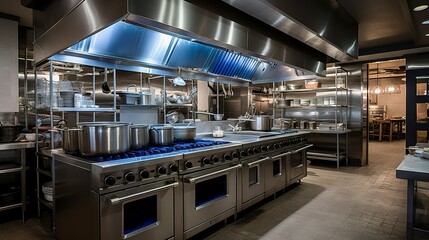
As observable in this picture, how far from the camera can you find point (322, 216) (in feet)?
9.84

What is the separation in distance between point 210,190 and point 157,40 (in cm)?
174

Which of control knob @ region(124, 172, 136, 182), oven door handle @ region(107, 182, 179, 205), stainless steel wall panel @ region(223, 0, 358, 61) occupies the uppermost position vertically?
stainless steel wall panel @ region(223, 0, 358, 61)

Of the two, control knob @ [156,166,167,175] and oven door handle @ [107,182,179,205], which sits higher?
control knob @ [156,166,167,175]

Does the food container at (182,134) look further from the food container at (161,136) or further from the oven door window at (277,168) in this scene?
the oven door window at (277,168)

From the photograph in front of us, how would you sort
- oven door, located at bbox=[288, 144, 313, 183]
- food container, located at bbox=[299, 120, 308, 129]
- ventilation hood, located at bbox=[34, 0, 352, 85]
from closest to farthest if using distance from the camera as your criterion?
ventilation hood, located at bbox=[34, 0, 352, 85] < oven door, located at bbox=[288, 144, 313, 183] < food container, located at bbox=[299, 120, 308, 129]

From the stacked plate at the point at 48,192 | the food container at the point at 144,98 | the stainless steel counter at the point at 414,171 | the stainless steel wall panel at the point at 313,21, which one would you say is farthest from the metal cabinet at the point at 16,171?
the stainless steel counter at the point at 414,171

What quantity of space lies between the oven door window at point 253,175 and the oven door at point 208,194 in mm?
345

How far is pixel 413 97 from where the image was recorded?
5.21 m

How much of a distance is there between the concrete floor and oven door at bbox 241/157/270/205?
22 cm

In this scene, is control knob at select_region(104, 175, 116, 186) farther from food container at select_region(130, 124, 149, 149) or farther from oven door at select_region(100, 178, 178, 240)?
food container at select_region(130, 124, 149, 149)

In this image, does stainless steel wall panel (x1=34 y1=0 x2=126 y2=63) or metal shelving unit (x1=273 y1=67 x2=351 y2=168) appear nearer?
stainless steel wall panel (x1=34 y1=0 x2=126 y2=63)

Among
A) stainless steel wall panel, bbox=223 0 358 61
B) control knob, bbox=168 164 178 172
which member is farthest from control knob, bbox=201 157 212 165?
stainless steel wall panel, bbox=223 0 358 61

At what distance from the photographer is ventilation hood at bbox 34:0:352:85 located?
1714 mm

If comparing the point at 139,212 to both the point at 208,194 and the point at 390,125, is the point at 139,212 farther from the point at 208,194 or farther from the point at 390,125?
the point at 390,125
